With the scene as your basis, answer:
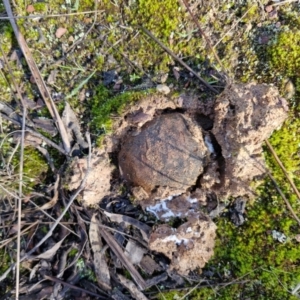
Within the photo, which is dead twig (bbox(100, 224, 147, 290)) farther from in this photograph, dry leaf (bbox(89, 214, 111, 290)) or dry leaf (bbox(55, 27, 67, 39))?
dry leaf (bbox(55, 27, 67, 39))

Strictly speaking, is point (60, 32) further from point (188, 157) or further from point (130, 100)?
point (188, 157)

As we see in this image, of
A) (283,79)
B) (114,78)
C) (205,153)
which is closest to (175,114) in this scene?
(205,153)

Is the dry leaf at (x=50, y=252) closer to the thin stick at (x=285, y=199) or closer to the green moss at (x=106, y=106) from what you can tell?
the green moss at (x=106, y=106)

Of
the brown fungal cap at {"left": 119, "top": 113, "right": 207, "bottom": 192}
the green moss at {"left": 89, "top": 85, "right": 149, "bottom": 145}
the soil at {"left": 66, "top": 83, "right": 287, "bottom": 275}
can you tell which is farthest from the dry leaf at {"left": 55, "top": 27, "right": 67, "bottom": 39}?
the brown fungal cap at {"left": 119, "top": 113, "right": 207, "bottom": 192}

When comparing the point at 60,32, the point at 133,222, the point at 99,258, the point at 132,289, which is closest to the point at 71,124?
the point at 60,32

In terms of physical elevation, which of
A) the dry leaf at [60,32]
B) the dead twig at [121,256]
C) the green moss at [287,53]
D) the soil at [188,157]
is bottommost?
the dead twig at [121,256]

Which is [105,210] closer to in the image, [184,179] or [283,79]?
[184,179]

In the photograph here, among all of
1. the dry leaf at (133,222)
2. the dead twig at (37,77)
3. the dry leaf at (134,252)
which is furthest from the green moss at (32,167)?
the dry leaf at (134,252)
